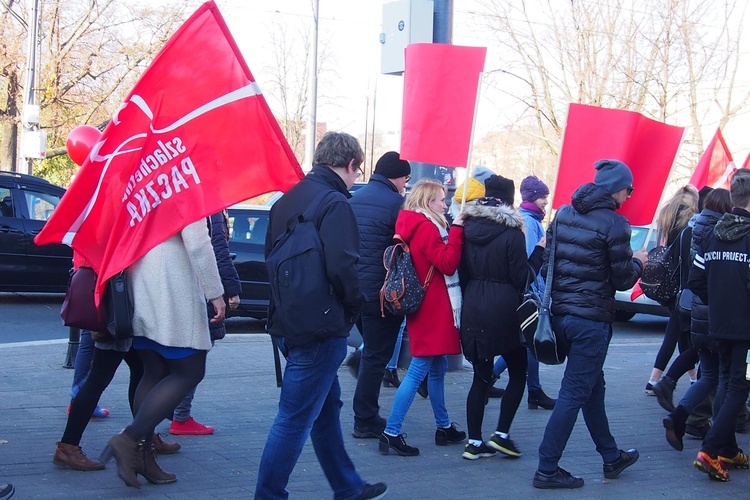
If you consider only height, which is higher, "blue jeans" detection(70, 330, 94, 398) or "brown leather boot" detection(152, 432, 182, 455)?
"blue jeans" detection(70, 330, 94, 398)

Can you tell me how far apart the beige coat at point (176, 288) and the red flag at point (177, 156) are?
14 centimetres

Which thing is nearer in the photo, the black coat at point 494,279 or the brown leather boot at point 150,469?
the brown leather boot at point 150,469

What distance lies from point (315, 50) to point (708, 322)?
2034 centimetres

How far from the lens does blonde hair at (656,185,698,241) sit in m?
7.11

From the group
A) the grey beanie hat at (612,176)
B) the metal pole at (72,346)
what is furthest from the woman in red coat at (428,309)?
the metal pole at (72,346)

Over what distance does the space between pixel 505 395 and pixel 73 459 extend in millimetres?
2561

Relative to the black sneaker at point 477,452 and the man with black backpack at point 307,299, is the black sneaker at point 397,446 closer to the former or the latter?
the black sneaker at point 477,452

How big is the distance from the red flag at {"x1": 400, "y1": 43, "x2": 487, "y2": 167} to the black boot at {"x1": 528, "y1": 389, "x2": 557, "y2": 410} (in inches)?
80.5

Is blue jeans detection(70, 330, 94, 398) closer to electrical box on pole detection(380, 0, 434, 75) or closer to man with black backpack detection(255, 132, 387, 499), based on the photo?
man with black backpack detection(255, 132, 387, 499)

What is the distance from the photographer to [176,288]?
4.53 meters

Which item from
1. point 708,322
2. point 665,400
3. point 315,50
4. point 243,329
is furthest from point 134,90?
point 315,50

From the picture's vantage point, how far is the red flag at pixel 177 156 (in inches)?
174

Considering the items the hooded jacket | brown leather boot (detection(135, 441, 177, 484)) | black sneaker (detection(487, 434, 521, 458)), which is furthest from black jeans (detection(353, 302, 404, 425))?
the hooded jacket

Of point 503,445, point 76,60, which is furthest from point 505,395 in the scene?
point 76,60
